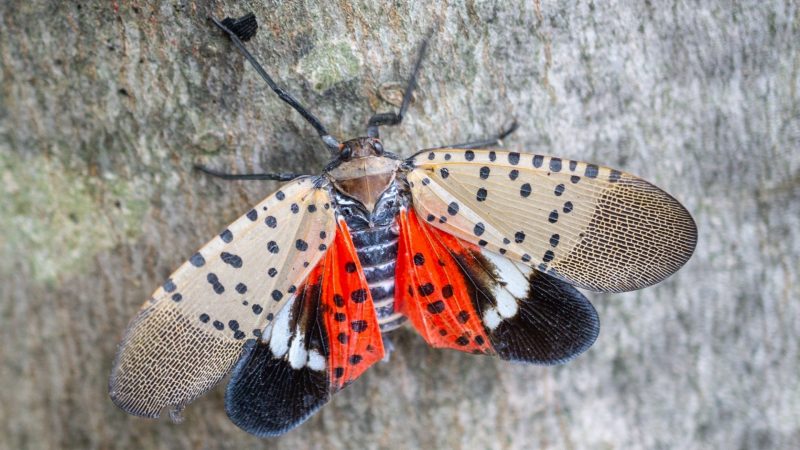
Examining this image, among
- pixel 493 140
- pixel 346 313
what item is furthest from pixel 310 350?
pixel 493 140

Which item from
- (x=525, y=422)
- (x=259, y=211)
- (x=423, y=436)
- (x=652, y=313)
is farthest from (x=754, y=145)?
(x=259, y=211)

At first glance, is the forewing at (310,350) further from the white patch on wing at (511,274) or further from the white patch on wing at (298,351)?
the white patch on wing at (511,274)

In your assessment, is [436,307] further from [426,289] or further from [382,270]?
[382,270]

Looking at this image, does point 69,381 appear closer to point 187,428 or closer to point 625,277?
point 187,428

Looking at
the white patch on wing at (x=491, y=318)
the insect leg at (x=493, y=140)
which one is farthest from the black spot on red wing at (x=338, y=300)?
the insect leg at (x=493, y=140)

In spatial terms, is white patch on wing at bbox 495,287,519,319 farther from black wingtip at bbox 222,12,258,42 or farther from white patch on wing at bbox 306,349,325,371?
black wingtip at bbox 222,12,258,42

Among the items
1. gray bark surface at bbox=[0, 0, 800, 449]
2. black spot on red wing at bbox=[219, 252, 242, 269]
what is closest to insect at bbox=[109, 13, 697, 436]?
black spot on red wing at bbox=[219, 252, 242, 269]

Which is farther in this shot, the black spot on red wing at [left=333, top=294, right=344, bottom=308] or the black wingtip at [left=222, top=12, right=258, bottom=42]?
the black spot on red wing at [left=333, top=294, right=344, bottom=308]

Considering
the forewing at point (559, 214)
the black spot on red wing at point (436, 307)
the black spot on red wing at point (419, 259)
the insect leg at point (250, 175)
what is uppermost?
the insect leg at point (250, 175)

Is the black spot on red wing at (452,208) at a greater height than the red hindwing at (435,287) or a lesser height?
greater
